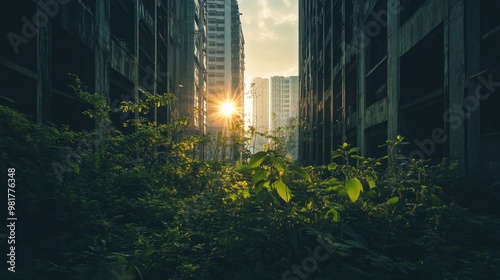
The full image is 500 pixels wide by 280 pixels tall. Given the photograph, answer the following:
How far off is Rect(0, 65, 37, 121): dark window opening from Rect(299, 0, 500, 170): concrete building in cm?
1062

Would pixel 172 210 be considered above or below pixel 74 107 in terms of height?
below

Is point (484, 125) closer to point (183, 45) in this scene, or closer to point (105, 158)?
point (105, 158)

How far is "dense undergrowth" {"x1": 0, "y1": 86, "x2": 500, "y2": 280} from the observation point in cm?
266

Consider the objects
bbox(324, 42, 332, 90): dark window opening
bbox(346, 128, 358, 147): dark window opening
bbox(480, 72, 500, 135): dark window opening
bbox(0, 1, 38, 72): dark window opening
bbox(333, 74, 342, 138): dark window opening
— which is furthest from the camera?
bbox(324, 42, 332, 90): dark window opening

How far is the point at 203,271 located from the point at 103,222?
2.21 metres

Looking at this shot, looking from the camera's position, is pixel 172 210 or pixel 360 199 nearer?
pixel 360 199

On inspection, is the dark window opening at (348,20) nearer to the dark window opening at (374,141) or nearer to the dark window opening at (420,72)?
the dark window opening at (374,141)

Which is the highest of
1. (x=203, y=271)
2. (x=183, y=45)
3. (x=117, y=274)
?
(x=183, y=45)

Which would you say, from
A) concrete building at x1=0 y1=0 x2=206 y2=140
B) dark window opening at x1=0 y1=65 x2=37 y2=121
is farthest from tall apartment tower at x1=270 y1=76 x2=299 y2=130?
dark window opening at x1=0 y1=65 x2=37 y2=121

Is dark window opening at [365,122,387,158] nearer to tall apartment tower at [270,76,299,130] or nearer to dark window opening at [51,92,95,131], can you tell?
dark window opening at [51,92,95,131]

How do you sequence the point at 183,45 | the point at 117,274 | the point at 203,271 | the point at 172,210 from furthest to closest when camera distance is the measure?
the point at 183,45, the point at 172,210, the point at 203,271, the point at 117,274

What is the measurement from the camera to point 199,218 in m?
4.60

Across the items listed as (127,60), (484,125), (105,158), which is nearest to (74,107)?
(127,60)

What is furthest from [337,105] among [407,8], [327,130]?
[407,8]
